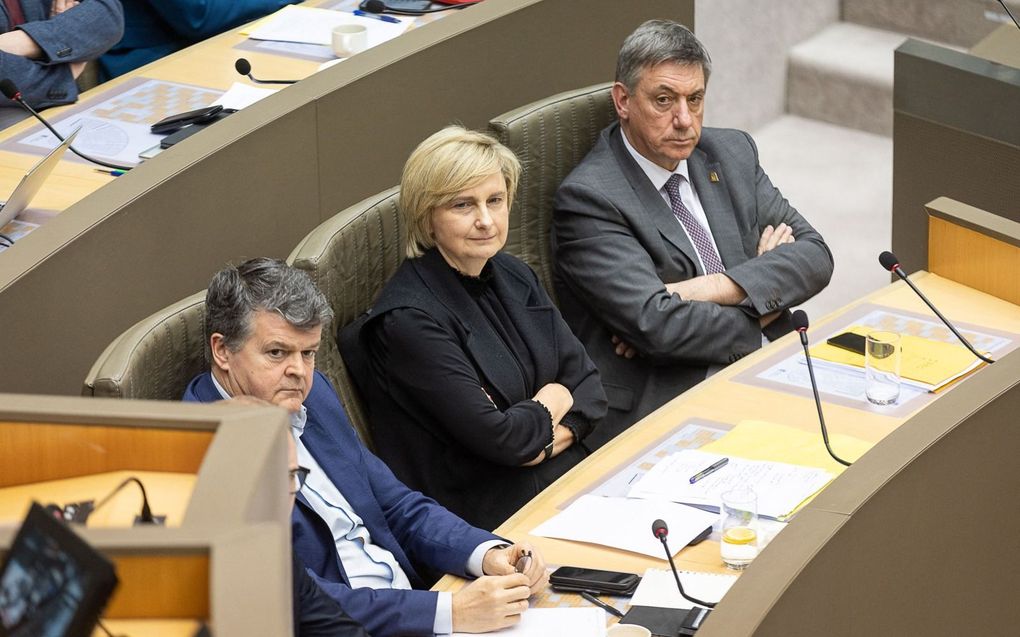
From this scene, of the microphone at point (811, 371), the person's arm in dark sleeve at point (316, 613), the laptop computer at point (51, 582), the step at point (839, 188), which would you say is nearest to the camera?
the laptop computer at point (51, 582)

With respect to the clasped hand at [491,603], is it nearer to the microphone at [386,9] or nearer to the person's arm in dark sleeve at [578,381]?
the person's arm in dark sleeve at [578,381]

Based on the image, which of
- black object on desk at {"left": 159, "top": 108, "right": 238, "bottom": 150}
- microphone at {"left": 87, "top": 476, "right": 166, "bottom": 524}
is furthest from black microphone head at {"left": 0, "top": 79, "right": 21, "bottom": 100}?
microphone at {"left": 87, "top": 476, "right": 166, "bottom": 524}

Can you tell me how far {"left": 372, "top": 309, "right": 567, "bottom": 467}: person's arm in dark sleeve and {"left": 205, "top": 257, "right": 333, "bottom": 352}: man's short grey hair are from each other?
390mm

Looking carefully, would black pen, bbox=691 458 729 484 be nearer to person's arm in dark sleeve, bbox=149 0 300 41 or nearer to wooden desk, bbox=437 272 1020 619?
wooden desk, bbox=437 272 1020 619

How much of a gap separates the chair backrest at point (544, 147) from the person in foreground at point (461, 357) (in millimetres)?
463

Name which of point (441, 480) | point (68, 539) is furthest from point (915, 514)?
point (68, 539)

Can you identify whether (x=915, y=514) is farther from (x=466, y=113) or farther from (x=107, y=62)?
(x=107, y=62)

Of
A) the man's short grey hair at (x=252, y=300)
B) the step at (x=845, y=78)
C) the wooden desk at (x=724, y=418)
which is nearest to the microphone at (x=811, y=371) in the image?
the wooden desk at (x=724, y=418)

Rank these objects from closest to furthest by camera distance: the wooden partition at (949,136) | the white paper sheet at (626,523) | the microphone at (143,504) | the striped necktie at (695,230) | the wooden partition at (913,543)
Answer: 1. the microphone at (143,504)
2. the wooden partition at (913,543)
3. the white paper sheet at (626,523)
4. the striped necktie at (695,230)
5. the wooden partition at (949,136)

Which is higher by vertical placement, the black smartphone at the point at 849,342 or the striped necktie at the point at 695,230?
the striped necktie at the point at 695,230

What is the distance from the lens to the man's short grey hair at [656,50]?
335 centimetres

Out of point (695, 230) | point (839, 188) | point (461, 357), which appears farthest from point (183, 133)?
point (839, 188)

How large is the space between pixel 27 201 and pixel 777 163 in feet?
11.9

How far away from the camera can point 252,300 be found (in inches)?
90.0
